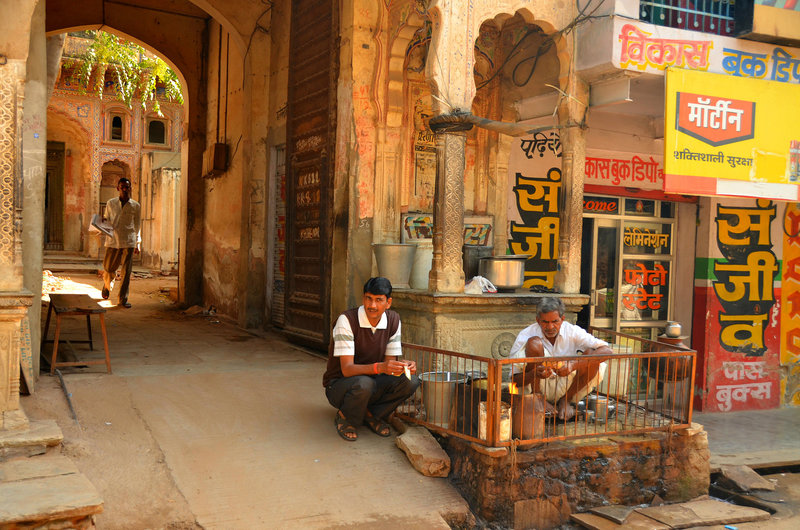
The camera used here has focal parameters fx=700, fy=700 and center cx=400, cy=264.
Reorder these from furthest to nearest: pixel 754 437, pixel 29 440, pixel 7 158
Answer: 1. pixel 754 437
2. pixel 7 158
3. pixel 29 440

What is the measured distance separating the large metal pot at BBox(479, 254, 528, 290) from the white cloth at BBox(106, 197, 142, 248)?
21.4ft

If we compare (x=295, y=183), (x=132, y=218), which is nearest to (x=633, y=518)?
(x=295, y=183)

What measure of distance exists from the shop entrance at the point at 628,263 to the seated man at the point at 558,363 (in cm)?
425

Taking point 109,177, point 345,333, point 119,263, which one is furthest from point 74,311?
point 109,177

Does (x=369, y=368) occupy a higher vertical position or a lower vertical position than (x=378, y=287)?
lower

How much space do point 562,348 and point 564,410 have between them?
0.48m

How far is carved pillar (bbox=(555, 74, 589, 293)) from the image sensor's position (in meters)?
6.95

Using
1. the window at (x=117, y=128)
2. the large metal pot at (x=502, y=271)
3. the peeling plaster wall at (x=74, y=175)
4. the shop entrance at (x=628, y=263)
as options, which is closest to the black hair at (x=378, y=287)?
the large metal pot at (x=502, y=271)

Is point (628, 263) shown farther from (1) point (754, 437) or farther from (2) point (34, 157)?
(2) point (34, 157)

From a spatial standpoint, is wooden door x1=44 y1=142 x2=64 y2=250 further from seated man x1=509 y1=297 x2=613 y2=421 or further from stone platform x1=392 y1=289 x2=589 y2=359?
seated man x1=509 y1=297 x2=613 y2=421

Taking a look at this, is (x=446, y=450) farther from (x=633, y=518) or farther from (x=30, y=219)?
(x=30, y=219)

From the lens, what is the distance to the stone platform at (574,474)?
4680mm

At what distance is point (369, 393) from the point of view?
505 cm

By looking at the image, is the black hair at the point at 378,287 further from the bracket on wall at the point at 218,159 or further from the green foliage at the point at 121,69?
the green foliage at the point at 121,69
